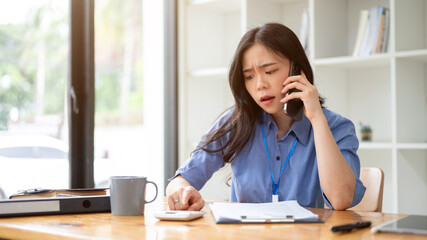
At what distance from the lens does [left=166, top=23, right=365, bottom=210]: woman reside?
5.13ft

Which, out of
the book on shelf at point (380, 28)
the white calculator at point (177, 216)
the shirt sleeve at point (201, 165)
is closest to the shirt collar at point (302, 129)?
the shirt sleeve at point (201, 165)

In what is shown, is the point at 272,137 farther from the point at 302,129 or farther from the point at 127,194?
the point at 127,194

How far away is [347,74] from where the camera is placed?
9.70 feet

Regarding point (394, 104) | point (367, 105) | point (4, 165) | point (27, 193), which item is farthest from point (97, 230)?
point (367, 105)

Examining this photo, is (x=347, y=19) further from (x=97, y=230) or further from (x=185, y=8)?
(x=97, y=230)

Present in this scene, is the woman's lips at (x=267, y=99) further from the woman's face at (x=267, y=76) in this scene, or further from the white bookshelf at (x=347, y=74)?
the white bookshelf at (x=347, y=74)

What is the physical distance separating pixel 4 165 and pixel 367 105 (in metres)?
2.05

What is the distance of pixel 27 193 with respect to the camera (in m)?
1.46

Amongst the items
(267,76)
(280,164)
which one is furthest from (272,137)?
(267,76)

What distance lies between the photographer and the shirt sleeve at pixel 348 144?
1.49m

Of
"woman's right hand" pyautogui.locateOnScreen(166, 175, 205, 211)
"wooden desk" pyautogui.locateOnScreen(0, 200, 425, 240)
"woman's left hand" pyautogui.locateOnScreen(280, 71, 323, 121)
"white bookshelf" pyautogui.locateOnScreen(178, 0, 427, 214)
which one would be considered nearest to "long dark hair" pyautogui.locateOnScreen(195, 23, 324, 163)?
"woman's left hand" pyautogui.locateOnScreen(280, 71, 323, 121)

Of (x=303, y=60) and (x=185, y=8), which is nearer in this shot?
(x=303, y=60)

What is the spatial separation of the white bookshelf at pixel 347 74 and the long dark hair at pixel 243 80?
0.93 meters

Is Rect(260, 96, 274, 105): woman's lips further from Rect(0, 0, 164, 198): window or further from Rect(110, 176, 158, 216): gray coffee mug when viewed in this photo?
Rect(0, 0, 164, 198): window
